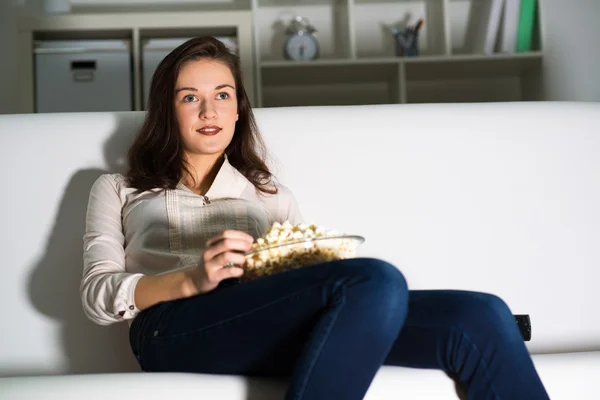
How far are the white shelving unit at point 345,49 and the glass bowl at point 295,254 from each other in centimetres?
201

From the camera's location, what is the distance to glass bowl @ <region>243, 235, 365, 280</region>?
44.4 inches

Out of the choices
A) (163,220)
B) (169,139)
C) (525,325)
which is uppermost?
(169,139)

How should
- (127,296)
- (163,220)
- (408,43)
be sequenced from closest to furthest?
(127,296) → (163,220) → (408,43)

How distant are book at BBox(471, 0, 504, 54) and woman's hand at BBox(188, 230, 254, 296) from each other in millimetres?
2306

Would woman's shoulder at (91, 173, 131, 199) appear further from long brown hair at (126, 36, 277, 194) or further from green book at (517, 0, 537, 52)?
green book at (517, 0, 537, 52)

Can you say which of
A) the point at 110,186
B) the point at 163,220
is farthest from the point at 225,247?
the point at 110,186

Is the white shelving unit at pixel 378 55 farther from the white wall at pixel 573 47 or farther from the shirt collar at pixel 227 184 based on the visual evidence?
the shirt collar at pixel 227 184

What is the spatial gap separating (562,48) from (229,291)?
2.70m

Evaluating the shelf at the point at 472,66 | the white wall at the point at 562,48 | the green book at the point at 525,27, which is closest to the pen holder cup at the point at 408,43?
the shelf at the point at 472,66

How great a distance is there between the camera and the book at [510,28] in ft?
10.2

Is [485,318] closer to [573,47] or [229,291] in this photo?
[229,291]

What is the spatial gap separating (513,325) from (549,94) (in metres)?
2.38

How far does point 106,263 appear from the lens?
1286 mm

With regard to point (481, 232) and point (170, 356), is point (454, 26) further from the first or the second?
point (170, 356)
